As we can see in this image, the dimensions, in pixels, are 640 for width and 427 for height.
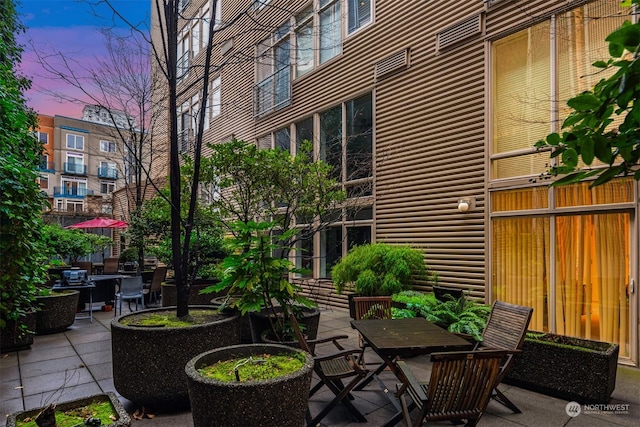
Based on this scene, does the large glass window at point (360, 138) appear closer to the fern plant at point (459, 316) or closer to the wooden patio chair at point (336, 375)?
the fern plant at point (459, 316)

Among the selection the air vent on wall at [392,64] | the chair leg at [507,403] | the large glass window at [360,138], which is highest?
the air vent on wall at [392,64]

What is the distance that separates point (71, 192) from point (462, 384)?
41.8m

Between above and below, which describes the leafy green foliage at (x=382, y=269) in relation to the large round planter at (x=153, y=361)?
above

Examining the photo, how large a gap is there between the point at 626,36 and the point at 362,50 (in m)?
8.42

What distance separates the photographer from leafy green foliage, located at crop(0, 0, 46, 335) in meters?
4.57

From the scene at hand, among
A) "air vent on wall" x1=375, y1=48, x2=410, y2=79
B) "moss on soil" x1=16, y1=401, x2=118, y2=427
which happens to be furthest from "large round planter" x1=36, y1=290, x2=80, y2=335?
"air vent on wall" x1=375, y1=48, x2=410, y2=79

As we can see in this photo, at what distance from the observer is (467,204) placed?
20.9 ft

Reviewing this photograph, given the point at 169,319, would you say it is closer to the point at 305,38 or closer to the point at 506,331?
the point at 506,331

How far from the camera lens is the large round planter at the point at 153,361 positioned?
3.25 meters

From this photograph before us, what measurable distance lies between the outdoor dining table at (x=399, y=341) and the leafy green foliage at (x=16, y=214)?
13.5ft

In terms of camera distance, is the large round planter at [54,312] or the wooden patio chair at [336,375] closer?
the wooden patio chair at [336,375]


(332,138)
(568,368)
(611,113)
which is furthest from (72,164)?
(611,113)

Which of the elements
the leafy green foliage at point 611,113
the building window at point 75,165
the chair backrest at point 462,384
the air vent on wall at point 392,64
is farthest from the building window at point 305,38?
the building window at point 75,165

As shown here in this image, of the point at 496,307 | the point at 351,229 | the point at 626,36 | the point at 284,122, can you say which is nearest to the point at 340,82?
the point at 284,122
